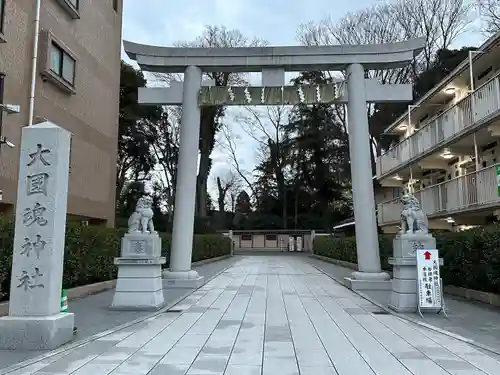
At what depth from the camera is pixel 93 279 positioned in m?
11.4

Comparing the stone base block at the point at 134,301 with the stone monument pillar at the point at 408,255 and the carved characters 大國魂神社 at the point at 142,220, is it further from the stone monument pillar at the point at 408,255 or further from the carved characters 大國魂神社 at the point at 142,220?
the stone monument pillar at the point at 408,255

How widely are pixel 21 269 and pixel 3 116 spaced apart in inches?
286

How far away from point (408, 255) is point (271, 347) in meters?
4.22

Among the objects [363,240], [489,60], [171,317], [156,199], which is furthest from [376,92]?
[156,199]

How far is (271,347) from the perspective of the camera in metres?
5.50

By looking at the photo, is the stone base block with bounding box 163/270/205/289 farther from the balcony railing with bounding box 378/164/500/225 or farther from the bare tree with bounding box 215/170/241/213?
the bare tree with bounding box 215/170/241/213

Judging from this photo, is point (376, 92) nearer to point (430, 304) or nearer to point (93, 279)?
point (430, 304)

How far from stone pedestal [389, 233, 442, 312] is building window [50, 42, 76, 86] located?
1095 centimetres

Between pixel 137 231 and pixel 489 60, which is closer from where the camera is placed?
pixel 137 231

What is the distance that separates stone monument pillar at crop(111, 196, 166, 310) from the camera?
8375 mm

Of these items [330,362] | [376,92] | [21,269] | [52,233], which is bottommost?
[330,362]

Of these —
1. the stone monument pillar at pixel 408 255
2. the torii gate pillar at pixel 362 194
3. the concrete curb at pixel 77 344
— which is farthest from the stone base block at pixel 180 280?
the stone monument pillar at pixel 408 255

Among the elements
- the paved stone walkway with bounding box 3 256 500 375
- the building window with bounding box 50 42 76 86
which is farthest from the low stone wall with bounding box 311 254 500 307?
the building window with bounding box 50 42 76 86

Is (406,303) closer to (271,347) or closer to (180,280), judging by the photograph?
(271,347)
